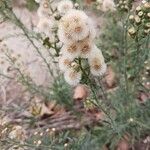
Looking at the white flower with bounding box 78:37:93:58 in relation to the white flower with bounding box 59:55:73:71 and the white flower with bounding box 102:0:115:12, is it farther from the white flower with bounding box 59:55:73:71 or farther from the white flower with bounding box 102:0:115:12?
the white flower with bounding box 102:0:115:12

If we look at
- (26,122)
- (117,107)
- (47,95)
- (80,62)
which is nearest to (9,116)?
(26,122)

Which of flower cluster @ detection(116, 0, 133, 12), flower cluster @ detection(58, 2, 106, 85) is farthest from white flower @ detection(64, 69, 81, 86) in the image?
flower cluster @ detection(116, 0, 133, 12)

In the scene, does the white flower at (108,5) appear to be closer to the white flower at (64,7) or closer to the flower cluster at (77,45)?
the white flower at (64,7)

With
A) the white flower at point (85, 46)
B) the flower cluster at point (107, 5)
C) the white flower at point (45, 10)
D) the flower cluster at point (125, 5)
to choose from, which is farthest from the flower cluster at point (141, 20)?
the flower cluster at point (107, 5)

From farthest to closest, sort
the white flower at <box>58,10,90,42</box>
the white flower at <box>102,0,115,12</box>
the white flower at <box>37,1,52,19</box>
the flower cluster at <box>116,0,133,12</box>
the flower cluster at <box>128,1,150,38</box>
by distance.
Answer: the white flower at <box>102,0,115,12</box>, the white flower at <box>37,1,52,19</box>, the flower cluster at <box>116,0,133,12</box>, the flower cluster at <box>128,1,150,38</box>, the white flower at <box>58,10,90,42</box>

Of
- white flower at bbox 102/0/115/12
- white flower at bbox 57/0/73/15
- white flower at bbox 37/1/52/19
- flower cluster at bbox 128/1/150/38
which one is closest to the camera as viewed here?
flower cluster at bbox 128/1/150/38

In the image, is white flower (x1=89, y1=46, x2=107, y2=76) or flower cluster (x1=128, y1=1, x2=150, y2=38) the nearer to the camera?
white flower (x1=89, y1=46, x2=107, y2=76)
